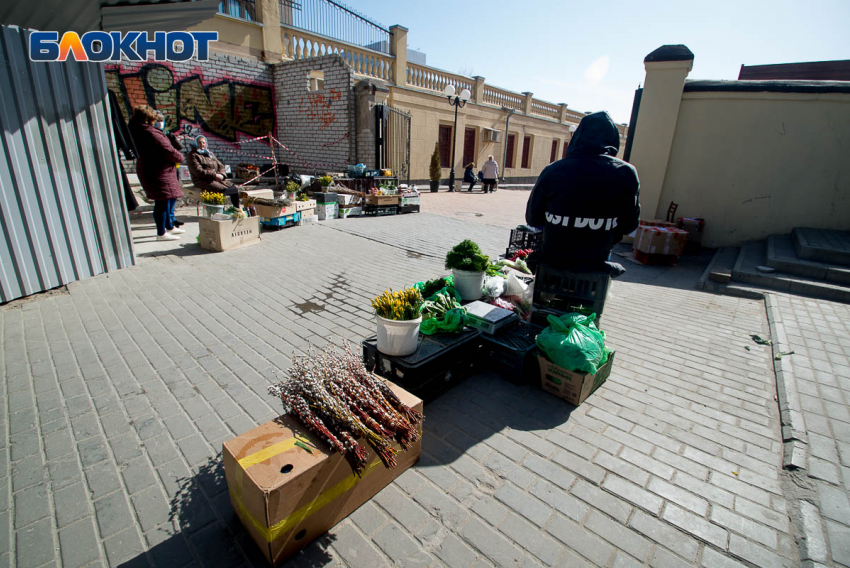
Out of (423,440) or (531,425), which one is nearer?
(423,440)

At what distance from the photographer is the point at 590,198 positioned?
3.55 metres

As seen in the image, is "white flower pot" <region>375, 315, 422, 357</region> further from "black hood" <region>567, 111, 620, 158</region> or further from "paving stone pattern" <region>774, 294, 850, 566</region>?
"paving stone pattern" <region>774, 294, 850, 566</region>

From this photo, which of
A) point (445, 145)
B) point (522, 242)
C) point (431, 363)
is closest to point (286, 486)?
point (431, 363)

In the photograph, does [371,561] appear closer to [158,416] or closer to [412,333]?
[412,333]

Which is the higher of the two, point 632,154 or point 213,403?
point 632,154

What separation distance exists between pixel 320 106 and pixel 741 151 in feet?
41.5

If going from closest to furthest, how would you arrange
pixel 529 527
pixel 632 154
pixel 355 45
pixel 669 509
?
1. pixel 529 527
2. pixel 669 509
3. pixel 632 154
4. pixel 355 45

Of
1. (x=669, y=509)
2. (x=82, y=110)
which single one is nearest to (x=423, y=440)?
(x=669, y=509)

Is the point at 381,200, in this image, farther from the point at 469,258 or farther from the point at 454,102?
the point at 454,102

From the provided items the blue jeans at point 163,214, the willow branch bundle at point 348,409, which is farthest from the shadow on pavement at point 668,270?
the blue jeans at point 163,214

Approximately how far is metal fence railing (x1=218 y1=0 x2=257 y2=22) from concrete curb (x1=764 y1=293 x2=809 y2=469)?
1774 centimetres

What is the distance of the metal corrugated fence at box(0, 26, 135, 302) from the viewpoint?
14.4 feet

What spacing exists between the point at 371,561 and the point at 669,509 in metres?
1.74

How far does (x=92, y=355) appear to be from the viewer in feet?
11.9
